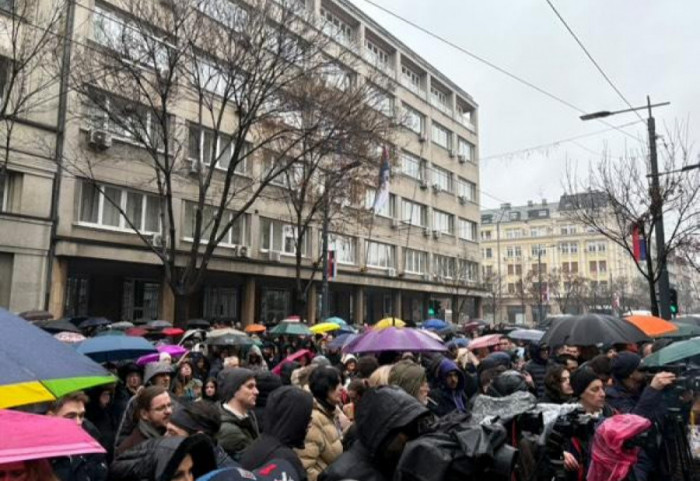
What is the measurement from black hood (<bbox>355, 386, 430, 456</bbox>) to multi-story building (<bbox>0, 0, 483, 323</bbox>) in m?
17.2

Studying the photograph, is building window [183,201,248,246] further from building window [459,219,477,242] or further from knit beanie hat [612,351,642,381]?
building window [459,219,477,242]

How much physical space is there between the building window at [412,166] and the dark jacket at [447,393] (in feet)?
113

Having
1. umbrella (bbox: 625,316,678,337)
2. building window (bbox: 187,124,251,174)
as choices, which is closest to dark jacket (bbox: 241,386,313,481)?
umbrella (bbox: 625,316,678,337)

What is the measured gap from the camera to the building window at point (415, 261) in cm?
3954

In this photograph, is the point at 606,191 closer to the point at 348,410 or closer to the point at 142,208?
the point at 348,410

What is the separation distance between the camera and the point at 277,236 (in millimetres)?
28484

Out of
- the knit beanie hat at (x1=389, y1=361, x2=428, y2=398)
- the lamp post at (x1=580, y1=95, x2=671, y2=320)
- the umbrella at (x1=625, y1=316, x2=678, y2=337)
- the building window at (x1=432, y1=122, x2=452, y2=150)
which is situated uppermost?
the building window at (x1=432, y1=122, x2=452, y2=150)

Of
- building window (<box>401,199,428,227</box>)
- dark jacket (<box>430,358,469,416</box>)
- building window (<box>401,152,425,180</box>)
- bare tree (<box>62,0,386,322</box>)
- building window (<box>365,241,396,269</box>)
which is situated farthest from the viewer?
building window (<box>401,152,425,180</box>)

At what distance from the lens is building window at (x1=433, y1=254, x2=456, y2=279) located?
4288cm

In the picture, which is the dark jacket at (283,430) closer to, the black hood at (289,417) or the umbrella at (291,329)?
the black hood at (289,417)

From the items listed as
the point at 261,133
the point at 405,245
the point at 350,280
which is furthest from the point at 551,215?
the point at 261,133

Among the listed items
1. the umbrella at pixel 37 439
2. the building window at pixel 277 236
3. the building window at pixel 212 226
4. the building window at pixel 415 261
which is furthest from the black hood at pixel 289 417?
the building window at pixel 415 261

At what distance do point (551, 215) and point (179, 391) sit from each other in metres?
95.1

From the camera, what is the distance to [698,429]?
3.76m
